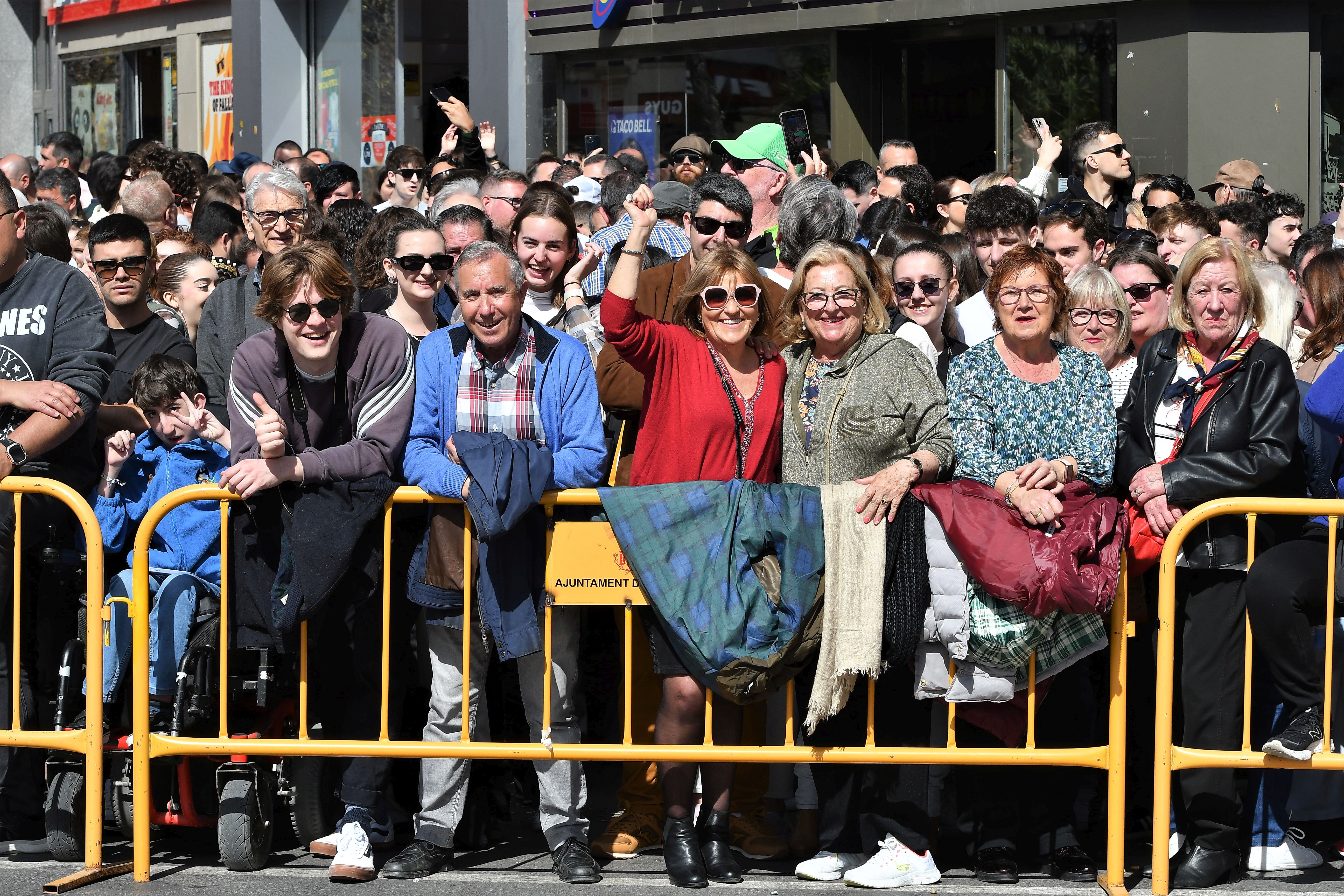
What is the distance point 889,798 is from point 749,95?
11.9 meters

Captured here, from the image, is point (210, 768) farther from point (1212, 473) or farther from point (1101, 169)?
point (1101, 169)

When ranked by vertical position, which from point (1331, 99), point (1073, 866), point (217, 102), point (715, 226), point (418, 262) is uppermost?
point (217, 102)

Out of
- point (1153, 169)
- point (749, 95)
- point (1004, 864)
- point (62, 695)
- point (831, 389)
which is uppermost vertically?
point (749, 95)

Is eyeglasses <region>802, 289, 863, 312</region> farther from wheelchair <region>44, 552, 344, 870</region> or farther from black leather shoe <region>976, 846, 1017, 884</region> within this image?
wheelchair <region>44, 552, 344, 870</region>

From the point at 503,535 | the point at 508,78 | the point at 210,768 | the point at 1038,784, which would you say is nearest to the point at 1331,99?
the point at 1038,784

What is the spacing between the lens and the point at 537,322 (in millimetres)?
5707

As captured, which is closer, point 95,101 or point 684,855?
point 684,855

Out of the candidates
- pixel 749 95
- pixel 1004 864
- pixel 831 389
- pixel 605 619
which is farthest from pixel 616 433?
pixel 749 95

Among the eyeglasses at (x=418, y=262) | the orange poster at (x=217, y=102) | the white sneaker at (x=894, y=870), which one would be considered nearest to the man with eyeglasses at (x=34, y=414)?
the eyeglasses at (x=418, y=262)

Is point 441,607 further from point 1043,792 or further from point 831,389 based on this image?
point 1043,792

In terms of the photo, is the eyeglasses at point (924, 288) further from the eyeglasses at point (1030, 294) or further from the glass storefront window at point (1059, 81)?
the glass storefront window at point (1059, 81)

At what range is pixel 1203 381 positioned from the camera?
5.47 meters

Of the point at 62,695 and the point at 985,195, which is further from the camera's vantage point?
the point at 985,195

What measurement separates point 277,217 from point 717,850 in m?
4.20
